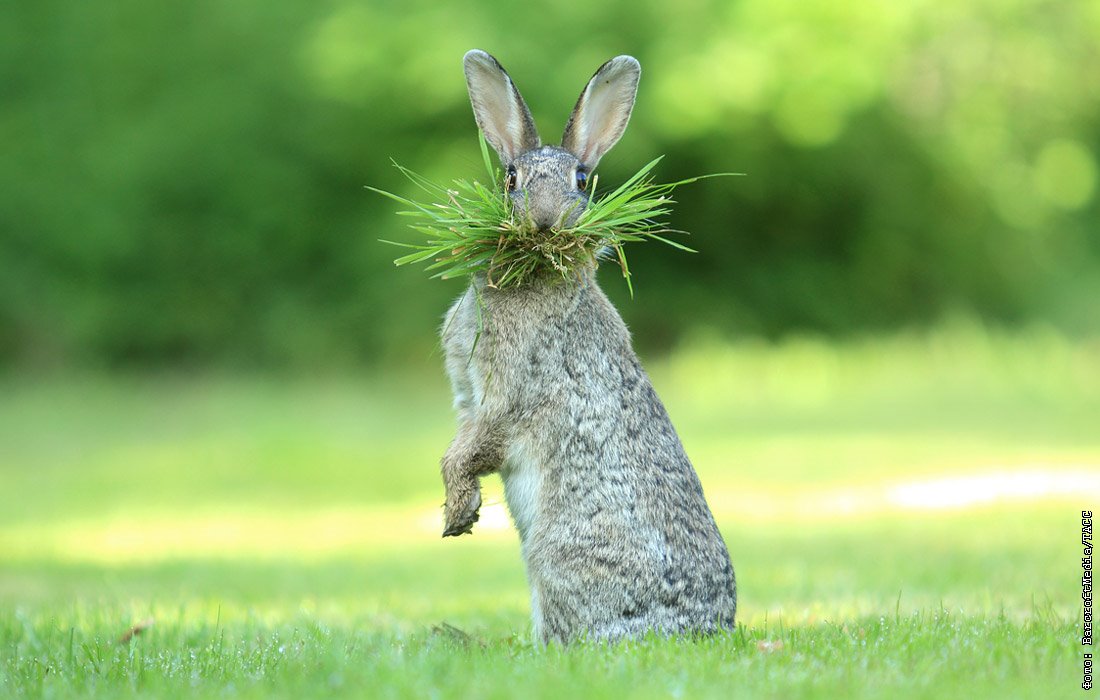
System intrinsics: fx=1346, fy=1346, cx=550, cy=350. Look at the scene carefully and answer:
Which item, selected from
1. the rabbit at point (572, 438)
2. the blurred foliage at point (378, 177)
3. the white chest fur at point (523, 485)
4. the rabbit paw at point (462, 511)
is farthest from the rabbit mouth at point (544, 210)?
the blurred foliage at point (378, 177)

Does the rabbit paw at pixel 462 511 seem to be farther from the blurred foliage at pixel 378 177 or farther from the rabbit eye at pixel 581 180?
the blurred foliage at pixel 378 177

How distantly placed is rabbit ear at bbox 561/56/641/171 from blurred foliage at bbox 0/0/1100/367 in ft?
47.8

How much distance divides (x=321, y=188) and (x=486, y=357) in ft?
61.4

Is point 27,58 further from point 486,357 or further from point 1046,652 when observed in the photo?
point 1046,652

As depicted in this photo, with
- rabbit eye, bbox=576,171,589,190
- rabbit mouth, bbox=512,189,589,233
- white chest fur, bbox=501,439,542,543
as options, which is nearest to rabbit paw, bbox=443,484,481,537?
white chest fur, bbox=501,439,542,543

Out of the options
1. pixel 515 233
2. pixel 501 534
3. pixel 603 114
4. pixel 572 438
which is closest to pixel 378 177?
pixel 501 534

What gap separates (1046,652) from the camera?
4.70m

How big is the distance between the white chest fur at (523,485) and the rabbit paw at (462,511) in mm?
146

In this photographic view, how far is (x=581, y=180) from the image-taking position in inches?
230

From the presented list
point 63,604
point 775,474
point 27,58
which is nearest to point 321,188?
point 27,58

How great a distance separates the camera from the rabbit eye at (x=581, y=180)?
229 inches

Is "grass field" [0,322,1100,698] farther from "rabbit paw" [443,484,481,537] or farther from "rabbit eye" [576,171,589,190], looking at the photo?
"rabbit eye" [576,171,589,190]

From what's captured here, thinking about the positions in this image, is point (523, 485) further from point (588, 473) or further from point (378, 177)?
point (378, 177)

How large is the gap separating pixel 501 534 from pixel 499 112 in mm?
7252
